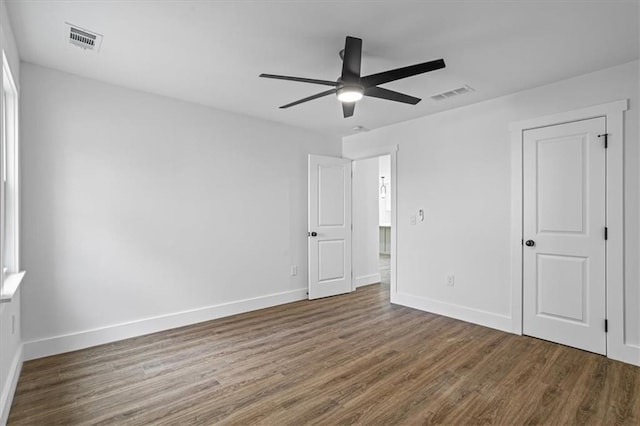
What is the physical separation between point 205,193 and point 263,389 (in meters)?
2.37

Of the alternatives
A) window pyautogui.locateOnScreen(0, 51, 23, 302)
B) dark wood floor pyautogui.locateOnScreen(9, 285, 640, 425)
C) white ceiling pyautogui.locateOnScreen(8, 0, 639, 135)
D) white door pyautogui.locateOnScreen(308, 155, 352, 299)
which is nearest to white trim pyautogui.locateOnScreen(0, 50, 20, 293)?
window pyautogui.locateOnScreen(0, 51, 23, 302)

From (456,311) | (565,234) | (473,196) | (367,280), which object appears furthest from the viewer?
(367,280)

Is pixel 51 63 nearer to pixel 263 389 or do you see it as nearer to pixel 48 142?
pixel 48 142

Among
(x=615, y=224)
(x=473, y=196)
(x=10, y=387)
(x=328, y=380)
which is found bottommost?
(x=328, y=380)

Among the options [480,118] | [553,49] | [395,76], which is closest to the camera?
[395,76]

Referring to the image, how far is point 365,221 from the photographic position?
5.90 meters

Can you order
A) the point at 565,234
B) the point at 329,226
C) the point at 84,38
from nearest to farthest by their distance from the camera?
the point at 84,38
the point at 565,234
the point at 329,226

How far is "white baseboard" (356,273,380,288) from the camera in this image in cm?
572

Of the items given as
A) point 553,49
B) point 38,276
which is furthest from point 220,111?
point 553,49

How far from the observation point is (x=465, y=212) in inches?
156

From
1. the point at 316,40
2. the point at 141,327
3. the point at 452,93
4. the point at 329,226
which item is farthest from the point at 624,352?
the point at 141,327

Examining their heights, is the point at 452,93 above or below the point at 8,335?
above

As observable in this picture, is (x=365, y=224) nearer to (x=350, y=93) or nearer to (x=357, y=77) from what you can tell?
(x=350, y=93)

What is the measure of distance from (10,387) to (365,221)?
4.75m
